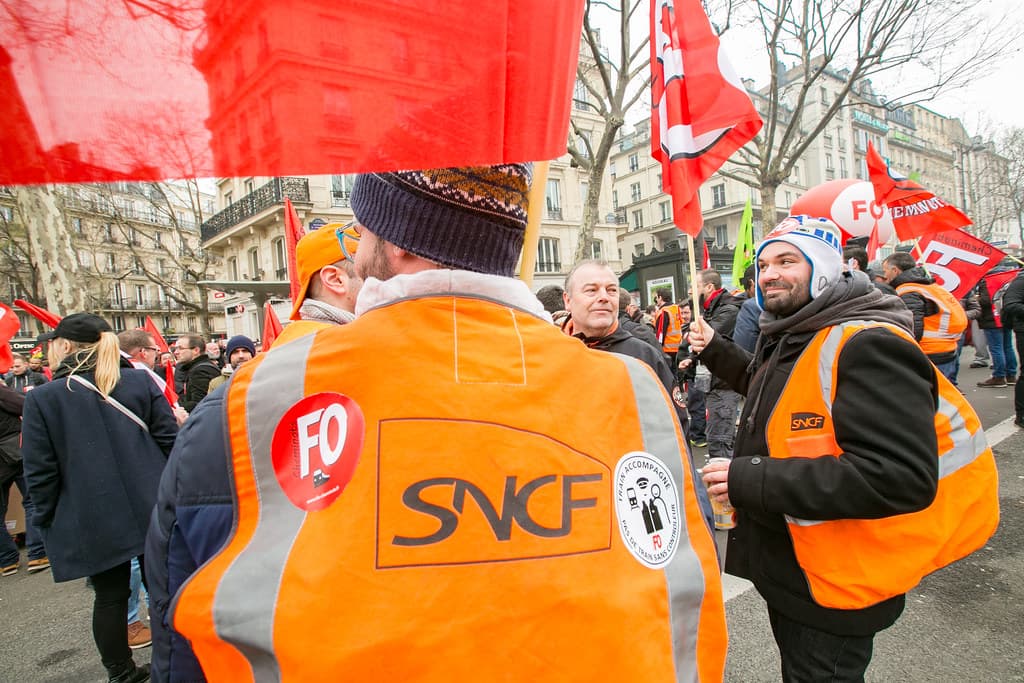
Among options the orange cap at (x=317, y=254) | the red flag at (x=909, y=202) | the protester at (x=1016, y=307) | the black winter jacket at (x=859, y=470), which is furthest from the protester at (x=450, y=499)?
the protester at (x=1016, y=307)

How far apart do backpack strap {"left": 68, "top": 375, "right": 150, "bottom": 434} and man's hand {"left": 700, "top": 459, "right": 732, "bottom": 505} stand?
10.7 feet

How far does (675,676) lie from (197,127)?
939 mm

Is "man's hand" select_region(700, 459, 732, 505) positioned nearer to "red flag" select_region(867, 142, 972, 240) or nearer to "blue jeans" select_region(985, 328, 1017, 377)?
"red flag" select_region(867, 142, 972, 240)

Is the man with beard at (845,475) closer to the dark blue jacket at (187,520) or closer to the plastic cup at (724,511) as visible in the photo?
the plastic cup at (724,511)

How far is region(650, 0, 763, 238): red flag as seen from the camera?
2.80 metres

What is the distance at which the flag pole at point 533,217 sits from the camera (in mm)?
1134

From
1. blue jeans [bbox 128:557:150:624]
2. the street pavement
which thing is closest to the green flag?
the street pavement

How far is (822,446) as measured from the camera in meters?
1.71

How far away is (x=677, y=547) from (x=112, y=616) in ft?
11.5

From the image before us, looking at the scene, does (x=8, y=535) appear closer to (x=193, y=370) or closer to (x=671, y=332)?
(x=193, y=370)

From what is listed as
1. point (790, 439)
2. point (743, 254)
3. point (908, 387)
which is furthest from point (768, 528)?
point (743, 254)

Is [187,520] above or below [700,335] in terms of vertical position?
below

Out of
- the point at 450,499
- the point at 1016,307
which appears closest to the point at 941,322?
the point at 1016,307

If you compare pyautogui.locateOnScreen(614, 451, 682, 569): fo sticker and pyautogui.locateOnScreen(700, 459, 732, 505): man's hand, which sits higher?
pyautogui.locateOnScreen(614, 451, 682, 569): fo sticker
